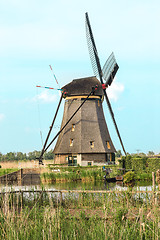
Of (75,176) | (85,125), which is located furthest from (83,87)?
(75,176)

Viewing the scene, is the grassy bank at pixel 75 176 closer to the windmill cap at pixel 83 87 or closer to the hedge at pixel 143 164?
the hedge at pixel 143 164

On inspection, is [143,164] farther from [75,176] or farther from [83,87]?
[83,87]

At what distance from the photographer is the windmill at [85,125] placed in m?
25.9

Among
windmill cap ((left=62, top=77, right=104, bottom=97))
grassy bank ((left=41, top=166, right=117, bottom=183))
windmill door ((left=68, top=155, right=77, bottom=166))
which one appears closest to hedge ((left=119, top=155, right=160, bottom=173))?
grassy bank ((left=41, top=166, right=117, bottom=183))

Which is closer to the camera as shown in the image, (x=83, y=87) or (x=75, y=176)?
(x=75, y=176)

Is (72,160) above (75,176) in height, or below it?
above

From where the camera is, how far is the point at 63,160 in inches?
1043

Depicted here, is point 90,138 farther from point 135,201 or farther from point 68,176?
point 135,201

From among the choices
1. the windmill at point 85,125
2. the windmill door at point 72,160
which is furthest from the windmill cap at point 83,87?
the windmill door at point 72,160

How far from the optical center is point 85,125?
2650cm

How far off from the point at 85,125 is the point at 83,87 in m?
2.99

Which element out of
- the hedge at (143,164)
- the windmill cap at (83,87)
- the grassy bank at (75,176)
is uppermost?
the windmill cap at (83,87)

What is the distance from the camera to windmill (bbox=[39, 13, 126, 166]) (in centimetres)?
2594

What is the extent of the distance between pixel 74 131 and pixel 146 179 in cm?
731
